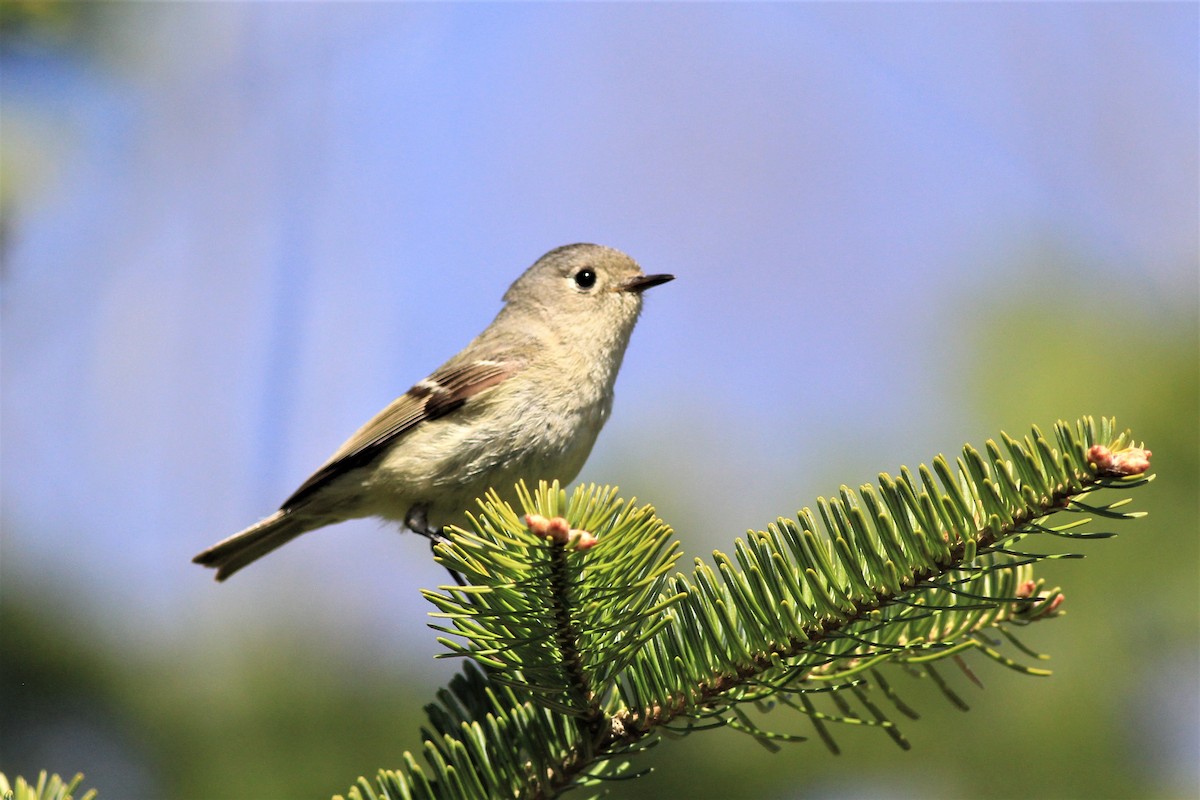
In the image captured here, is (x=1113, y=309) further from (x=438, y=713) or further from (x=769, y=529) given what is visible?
(x=438, y=713)

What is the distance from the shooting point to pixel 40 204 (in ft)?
7.75

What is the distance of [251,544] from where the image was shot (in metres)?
3.18

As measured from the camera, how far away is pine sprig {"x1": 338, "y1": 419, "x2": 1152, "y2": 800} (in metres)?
1.21

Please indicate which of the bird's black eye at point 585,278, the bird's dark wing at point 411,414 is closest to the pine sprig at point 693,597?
the bird's dark wing at point 411,414

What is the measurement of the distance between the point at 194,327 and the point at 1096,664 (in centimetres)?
292

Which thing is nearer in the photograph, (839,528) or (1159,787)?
(839,528)

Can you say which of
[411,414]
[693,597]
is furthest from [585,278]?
[693,597]

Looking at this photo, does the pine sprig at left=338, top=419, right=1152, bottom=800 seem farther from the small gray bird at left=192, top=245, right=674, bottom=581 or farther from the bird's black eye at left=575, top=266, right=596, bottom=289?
the bird's black eye at left=575, top=266, right=596, bottom=289

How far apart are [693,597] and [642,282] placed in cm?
224

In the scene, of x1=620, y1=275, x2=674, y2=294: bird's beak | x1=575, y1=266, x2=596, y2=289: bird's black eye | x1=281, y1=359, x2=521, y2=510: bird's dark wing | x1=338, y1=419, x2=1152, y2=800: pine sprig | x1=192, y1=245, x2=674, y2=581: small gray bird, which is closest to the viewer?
x1=338, y1=419, x2=1152, y2=800: pine sprig

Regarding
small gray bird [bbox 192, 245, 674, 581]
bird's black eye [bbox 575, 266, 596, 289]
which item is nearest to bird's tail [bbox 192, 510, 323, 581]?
small gray bird [bbox 192, 245, 674, 581]

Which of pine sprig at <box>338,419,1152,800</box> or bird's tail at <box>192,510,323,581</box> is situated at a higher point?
bird's tail at <box>192,510,323,581</box>

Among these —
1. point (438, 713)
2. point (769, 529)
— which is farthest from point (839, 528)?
point (438, 713)

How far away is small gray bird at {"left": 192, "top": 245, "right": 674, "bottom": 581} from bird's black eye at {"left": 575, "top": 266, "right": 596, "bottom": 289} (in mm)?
72
